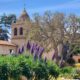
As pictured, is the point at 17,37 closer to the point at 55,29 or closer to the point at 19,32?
the point at 19,32

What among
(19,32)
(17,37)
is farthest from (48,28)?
(17,37)

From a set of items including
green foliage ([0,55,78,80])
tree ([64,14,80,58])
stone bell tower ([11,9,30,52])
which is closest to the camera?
green foliage ([0,55,78,80])

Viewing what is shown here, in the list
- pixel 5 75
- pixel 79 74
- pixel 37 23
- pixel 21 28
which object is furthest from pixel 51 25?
pixel 5 75

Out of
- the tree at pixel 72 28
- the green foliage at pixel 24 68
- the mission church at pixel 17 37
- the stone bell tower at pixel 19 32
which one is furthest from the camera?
the stone bell tower at pixel 19 32

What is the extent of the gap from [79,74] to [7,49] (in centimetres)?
3355

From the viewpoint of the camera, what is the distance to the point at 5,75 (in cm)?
1490

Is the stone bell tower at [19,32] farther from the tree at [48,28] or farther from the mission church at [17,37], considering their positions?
the tree at [48,28]

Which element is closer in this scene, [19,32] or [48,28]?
[48,28]

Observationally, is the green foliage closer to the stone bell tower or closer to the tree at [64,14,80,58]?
the tree at [64,14,80,58]

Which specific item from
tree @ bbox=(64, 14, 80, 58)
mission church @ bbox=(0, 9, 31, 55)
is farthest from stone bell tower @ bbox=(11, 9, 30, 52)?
tree @ bbox=(64, 14, 80, 58)

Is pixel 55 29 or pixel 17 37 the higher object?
pixel 55 29

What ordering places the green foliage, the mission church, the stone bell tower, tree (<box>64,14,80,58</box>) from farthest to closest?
the stone bell tower < the mission church < tree (<box>64,14,80,58</box>) < the green foliage

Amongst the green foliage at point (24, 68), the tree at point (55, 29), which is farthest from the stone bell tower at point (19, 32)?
the green foliage at point (24, 68)

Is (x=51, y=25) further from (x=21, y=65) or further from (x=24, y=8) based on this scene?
(x=21, y=65)
